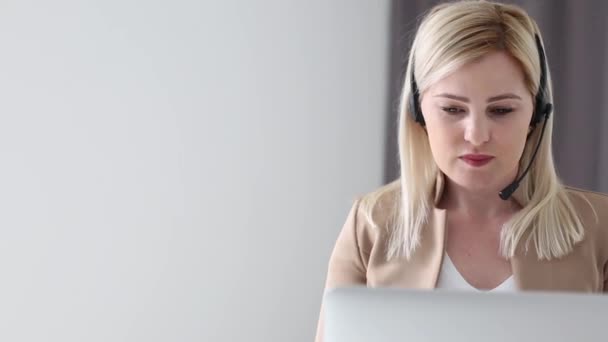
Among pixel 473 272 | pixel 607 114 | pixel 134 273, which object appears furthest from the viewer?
pixel 134 273

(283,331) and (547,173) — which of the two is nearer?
(547,173)

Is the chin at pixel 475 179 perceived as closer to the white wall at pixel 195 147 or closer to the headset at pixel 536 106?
the headset at pixel 536 106

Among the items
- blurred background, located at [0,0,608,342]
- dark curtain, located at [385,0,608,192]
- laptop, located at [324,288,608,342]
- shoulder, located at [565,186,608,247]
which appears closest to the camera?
laptop, located at [324,288,608,342]

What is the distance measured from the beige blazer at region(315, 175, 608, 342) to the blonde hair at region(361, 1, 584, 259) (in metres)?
0.01

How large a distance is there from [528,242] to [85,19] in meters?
1.66

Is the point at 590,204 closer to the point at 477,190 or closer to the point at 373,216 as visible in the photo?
the point at 477,190

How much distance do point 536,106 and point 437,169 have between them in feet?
0.66

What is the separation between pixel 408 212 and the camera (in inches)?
62.2

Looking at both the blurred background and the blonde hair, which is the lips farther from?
the blurred background

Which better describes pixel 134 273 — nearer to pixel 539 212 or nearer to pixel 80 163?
pixel 80 163

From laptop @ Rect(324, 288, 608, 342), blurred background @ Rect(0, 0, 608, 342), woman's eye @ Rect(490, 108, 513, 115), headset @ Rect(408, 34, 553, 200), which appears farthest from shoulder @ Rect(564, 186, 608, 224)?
blurred background @ Rect(0, 0, 608, 342)

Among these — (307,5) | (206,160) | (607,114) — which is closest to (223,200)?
(206,160)

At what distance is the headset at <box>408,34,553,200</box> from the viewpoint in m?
1.50

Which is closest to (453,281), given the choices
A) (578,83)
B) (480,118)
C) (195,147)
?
(480,118)
